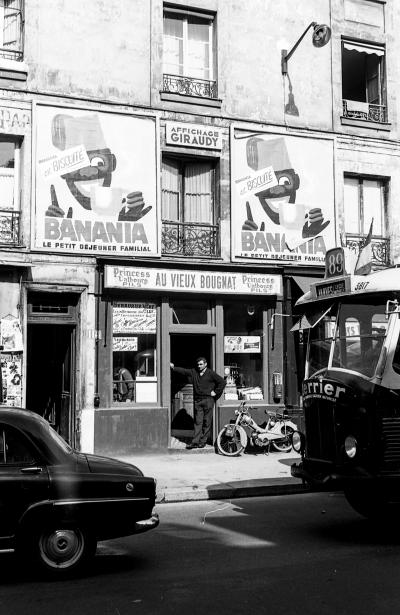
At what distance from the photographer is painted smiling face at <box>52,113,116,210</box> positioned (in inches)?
590

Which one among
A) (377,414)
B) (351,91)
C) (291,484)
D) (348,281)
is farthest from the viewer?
(351,91)

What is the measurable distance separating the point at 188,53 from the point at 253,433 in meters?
8.58

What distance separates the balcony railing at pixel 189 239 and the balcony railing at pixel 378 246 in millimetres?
3508

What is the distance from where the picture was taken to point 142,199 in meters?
15.6

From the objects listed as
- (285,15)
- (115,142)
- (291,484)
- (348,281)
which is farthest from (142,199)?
(348,281)

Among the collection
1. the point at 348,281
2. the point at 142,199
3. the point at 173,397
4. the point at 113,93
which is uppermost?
the point at 113,93

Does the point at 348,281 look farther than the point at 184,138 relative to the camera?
No

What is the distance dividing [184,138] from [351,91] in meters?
5.35

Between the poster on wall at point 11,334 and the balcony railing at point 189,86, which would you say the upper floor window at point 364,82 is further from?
the poster on wall at point 11,334

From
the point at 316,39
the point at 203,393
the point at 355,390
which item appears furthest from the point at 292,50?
the point at 355,390

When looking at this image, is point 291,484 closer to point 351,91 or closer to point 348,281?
point 348,281

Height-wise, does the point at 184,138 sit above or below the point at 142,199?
above

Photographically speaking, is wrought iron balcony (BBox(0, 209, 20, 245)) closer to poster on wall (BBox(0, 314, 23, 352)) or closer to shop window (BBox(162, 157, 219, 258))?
poster on wall (BBox(0, 314, 23, 352))

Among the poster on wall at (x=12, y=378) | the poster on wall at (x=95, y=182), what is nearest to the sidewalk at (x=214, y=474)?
the poster on wall at (x=12, y=378)
